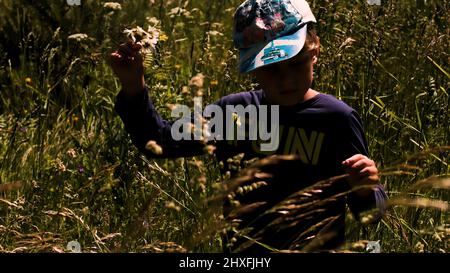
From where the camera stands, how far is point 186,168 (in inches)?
127

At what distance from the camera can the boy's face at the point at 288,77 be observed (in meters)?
2.65

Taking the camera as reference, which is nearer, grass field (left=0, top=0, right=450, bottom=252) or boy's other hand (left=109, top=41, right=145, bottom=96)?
boy's other hand (left=109, top=41, right=145, bottom=96)

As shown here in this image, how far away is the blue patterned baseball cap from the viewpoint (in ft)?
8.59

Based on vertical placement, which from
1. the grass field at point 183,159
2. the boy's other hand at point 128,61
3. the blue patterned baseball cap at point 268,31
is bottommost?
the grass field at point 183,159

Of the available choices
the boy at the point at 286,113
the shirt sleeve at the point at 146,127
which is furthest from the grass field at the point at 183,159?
the boy at the point at 286,113

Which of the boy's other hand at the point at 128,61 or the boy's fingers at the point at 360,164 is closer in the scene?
the boy's fingers at the point at 360,164

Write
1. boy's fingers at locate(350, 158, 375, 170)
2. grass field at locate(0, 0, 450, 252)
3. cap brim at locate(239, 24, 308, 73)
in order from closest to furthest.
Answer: boy's fingers at locate(350, 158, 375, 170)
cap brim at locate(239, 24, 308, 73)
grass field at locate(0, 0, 450, 252)

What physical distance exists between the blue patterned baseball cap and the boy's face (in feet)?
0.15

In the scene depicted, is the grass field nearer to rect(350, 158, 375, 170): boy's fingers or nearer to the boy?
the boy

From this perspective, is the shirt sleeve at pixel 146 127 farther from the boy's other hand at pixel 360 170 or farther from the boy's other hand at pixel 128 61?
the boy's other hand at pixel 360 170

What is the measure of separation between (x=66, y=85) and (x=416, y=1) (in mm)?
1728

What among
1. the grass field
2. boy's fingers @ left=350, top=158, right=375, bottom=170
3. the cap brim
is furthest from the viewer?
the grass field

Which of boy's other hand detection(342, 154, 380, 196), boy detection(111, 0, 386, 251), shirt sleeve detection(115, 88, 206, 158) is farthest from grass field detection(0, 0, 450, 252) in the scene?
boy's other hand detection(342, 154, 380, 196)

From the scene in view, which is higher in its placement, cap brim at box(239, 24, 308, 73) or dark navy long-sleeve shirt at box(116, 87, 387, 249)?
cap brim at box(239, 24, 308, 73)
